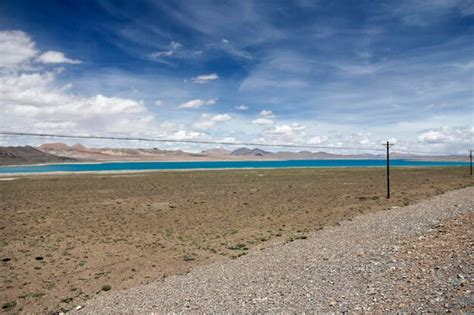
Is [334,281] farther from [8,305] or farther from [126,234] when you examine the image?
[126,234]

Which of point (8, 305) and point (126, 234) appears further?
point (126, 234)

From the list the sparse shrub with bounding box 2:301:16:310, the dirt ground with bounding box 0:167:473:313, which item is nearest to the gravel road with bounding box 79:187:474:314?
the dirt ground with bounding box 0:167:473:313

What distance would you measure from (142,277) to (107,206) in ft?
59.2

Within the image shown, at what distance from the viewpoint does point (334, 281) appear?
30.1ft

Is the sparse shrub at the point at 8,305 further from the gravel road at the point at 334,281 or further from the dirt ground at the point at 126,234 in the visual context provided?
the gravel road at the point at 334,281

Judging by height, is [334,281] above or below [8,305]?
above

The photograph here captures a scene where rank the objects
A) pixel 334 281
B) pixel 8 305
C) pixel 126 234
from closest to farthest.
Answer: pixel 334 281
pixel 8 305
pixel 126 234

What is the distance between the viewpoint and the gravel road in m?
7.41

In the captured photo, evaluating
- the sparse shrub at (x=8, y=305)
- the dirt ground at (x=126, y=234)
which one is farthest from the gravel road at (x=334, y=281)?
the sparse shrub at (x=8, y=305)

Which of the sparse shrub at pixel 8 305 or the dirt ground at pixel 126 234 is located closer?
the sparse shrub at pixel 8 305

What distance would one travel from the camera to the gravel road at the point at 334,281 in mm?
7410

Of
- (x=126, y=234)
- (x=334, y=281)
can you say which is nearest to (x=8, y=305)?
(x=126, y=234)

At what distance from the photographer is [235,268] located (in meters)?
12.0

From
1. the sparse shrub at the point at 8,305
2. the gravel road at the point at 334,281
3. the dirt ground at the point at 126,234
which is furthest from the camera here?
the dirt ground at the point at 126,234
